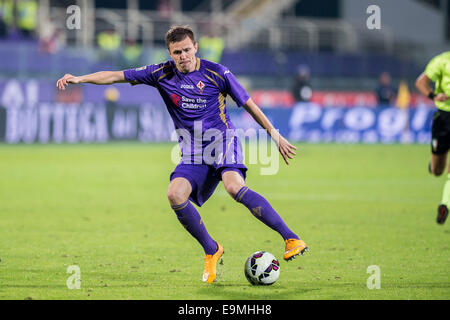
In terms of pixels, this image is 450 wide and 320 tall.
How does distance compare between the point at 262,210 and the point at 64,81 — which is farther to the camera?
the point at 64,81

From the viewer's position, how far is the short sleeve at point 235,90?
6484mm

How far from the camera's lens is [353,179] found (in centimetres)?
1595

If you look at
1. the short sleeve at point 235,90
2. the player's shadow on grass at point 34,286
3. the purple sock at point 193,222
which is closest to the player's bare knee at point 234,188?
the purple sock at point 193,222

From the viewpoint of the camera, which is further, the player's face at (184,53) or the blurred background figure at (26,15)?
the blurred background figure at (26,15)

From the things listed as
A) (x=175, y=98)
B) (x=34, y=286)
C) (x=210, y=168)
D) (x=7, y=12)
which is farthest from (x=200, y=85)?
(x=7, y=12)

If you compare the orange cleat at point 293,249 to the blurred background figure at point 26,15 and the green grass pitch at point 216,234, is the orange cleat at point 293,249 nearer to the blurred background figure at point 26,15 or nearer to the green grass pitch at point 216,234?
the green grass pitch at point 216,234

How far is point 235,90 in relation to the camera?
257 inches

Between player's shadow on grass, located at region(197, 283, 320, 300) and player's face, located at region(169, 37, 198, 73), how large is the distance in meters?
1.76

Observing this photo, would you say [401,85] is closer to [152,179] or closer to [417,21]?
[417,21]

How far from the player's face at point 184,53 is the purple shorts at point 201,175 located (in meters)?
0.80

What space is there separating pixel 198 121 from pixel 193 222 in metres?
0.82

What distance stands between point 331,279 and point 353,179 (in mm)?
9660

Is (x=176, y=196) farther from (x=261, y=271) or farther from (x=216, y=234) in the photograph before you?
(x=216, y=234)
